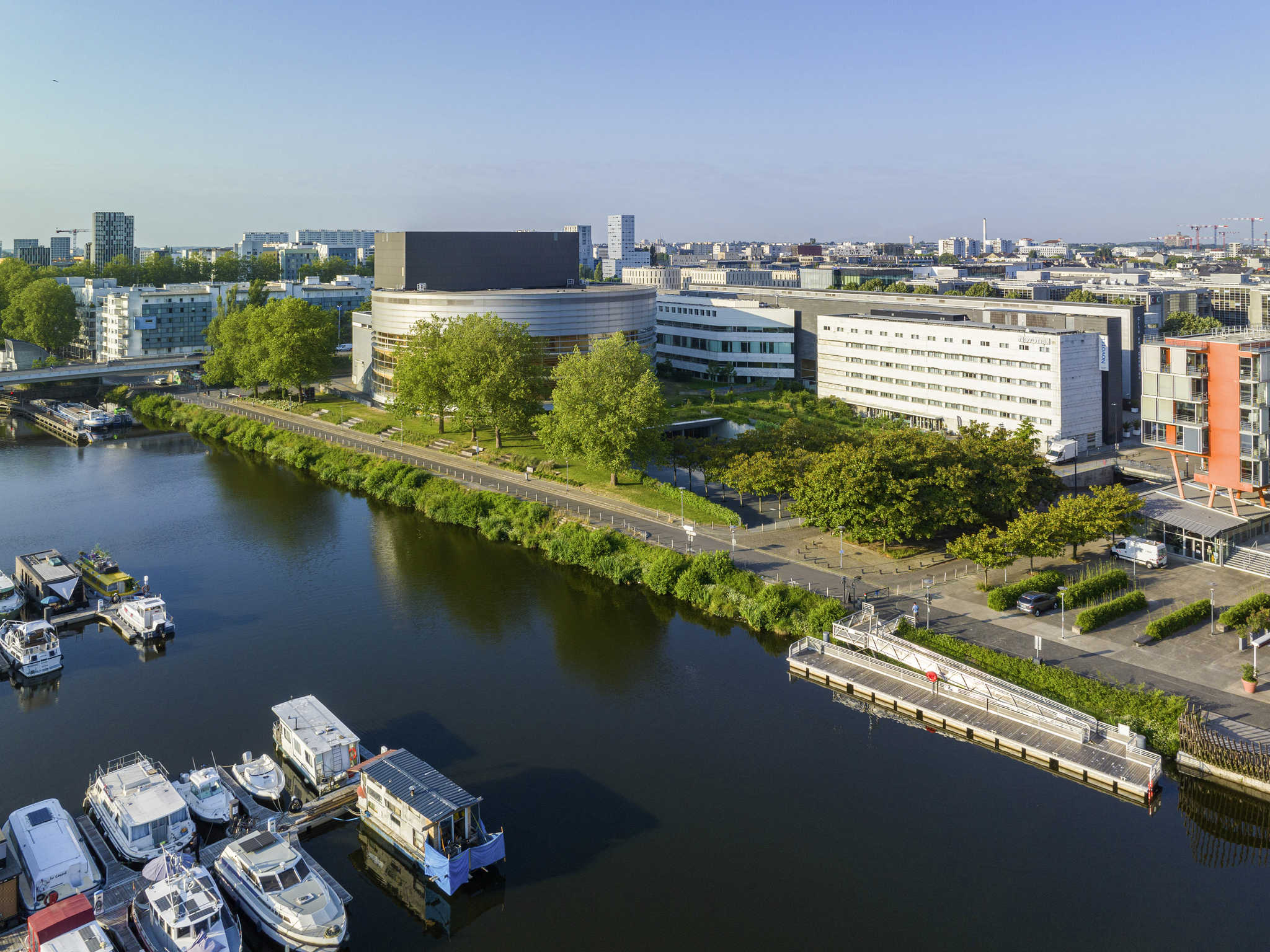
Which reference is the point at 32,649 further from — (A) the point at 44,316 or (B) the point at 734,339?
(A) the point at 44,316

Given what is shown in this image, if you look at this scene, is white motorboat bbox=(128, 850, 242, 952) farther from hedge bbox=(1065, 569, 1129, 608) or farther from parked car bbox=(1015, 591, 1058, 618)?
hedge bbox=(1065, 569, 1129, 608)

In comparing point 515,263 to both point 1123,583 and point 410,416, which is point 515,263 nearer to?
point 410,416

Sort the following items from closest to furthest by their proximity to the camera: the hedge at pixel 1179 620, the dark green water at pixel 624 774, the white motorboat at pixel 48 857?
the dark green water at pixel 624 774, the white motorboat at pixel 48 857, the hedge at pixel 1179 620

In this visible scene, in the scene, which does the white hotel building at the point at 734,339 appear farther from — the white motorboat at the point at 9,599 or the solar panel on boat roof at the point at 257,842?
the solar panel on boat roof at the point at 257,842

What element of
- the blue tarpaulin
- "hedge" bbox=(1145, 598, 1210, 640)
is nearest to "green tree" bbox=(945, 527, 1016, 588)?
"hedge" bbox=(1145, 598, 1210, 640)

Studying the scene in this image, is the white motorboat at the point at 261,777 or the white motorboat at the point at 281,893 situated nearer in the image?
the white motorboat at the point at 281,893

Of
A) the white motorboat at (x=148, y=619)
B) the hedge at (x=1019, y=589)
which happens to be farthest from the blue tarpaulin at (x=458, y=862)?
the hedge at (x=1019, y=589)

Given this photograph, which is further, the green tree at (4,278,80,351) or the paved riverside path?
the green tree at (4,278,80,351)

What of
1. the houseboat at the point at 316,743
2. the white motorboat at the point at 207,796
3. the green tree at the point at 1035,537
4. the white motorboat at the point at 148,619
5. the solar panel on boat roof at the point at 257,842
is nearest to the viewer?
the solar panel on boat roof at the point at 257,842
